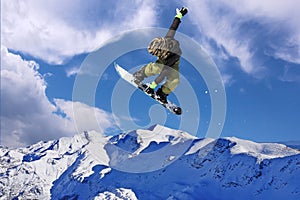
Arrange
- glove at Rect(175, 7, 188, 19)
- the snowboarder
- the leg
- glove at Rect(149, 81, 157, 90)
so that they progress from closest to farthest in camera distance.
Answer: the snowboarder < glove at Rect(175, 7, 188, 19) < the leg < glove at Rect(149, 81, 157, 90)

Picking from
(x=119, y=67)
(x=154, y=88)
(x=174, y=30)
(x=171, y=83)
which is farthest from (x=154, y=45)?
(x=119, y=67)

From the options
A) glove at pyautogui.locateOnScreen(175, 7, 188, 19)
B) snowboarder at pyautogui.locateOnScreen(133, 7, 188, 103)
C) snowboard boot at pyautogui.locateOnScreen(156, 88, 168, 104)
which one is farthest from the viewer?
snowboard boot at pyautogui.locateOnScreen(156, 88, 168, 104)

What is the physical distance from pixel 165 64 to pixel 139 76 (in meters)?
3.33

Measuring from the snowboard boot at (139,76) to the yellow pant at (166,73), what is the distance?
0.81 meters

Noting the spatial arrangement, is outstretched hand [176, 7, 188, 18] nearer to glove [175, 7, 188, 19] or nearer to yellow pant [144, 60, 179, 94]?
glove [175, 7, 188, 19]

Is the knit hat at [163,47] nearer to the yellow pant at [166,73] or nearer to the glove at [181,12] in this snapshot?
the yellow pant at [166,73]

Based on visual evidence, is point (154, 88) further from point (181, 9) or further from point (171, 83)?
point (181, 9)

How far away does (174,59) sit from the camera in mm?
18656

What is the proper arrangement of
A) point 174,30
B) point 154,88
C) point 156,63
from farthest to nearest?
point 154,88, point 156,63, point 174,30

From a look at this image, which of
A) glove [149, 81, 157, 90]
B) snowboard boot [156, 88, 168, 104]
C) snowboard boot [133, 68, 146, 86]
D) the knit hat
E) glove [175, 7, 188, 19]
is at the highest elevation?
glove [175, 7, 188, 19]

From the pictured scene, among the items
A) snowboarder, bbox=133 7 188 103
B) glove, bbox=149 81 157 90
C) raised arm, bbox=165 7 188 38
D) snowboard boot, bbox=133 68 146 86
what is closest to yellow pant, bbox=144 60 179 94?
snowboarder, bbox=133 7 188 103

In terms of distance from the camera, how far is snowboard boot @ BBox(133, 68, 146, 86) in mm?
21850

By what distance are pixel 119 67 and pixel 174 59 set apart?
7.60 meters

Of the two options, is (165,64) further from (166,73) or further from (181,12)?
(181,12)
